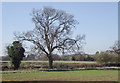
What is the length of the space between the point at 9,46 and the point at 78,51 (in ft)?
40.1

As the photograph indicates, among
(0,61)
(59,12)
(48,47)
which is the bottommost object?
(0,61)

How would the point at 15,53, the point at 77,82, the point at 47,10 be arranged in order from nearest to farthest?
the point at 77,82, the point at 15,53, the point at 47,10

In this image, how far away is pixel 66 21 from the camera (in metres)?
34.4

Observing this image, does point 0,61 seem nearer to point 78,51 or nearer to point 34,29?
point 34,29

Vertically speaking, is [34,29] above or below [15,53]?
above

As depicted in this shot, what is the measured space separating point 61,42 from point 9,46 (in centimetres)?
895

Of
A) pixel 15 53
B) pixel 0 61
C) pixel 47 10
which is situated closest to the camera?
pixel 15 53

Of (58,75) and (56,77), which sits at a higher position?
(56,77)

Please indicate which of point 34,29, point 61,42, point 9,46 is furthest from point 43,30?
point 9,46

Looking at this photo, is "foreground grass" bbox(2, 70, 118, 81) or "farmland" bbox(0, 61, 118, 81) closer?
"foreground grass" bbox(2, 70, 118, 81)

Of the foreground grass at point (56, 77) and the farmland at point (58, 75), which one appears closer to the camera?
the foreground grass at point (56, 77)

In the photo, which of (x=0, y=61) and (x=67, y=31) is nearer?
(x=67, y=31)

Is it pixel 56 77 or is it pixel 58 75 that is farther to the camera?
pixel 58 75

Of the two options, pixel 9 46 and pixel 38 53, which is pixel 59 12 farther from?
pixel 9 46
